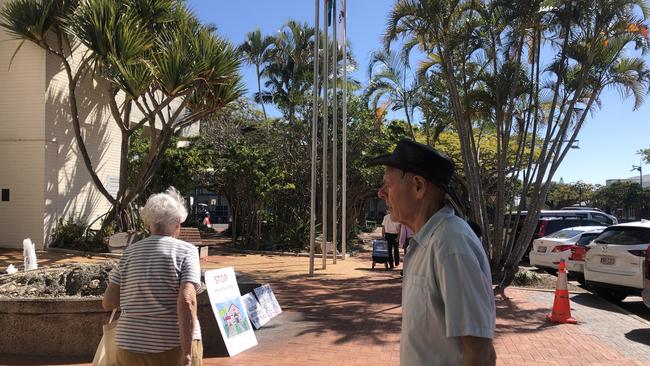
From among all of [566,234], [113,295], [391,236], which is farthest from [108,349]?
[566,234]

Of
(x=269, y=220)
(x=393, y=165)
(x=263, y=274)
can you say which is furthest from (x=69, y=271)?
(x=269, y=220)

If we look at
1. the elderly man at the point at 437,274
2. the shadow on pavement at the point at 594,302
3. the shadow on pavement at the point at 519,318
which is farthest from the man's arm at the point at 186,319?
the shadow on pavement at the point at 594,302

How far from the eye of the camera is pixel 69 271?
6660 mm

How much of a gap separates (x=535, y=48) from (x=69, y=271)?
34.3 feet

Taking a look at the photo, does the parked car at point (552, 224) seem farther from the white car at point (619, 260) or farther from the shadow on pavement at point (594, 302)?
the white car at point (619, 260)

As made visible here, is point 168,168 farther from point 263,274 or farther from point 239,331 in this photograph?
point 239,331

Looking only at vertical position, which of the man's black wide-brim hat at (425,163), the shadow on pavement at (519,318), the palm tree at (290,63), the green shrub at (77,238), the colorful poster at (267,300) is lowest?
the shadow on pavement at (519,318)

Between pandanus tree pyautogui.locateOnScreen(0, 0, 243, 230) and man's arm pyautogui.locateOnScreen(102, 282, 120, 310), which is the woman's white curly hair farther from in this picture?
pandanus tree pyautogui.locateOnScreen(0, 0, 243, 230)

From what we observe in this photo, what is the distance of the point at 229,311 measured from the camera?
6.25 metres

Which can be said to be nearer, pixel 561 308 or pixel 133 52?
pixel 561 308

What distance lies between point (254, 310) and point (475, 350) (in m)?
5.70

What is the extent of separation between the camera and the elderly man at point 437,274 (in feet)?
6.02

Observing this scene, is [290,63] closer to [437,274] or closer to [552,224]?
[552,224]

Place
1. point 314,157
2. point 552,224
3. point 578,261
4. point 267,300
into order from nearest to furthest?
point 267,300 < point 578,261 < point 314,157 < point 552,224
